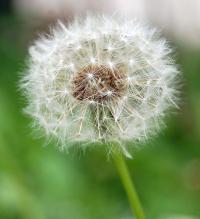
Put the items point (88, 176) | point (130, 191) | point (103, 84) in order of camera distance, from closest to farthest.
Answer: point (130, 191) < point (103, 84) < point (88, 176)

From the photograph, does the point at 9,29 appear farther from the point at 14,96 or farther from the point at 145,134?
the point at 145,134

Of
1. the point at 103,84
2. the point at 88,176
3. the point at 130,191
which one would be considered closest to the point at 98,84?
the point at 103,84

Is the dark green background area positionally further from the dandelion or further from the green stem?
the green stem

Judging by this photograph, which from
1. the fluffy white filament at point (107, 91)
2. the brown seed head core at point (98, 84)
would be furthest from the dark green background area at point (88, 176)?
the brown seed head core at point (98, 84)

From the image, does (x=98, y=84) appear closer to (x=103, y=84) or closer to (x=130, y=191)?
(x=103, y=84)

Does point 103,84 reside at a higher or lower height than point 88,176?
lower

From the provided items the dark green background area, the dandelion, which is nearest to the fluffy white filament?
the dandelion

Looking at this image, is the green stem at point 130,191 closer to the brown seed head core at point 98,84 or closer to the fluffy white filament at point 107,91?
the fluffy white filament at point 107,91

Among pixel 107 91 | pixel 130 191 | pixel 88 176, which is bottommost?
pixel 130 191
